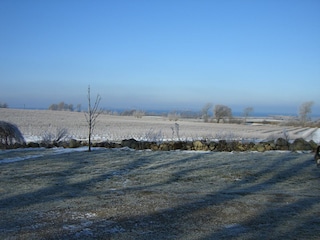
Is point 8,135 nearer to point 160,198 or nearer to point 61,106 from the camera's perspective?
point 160,198

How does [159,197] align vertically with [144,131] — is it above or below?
below

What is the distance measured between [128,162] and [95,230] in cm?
731

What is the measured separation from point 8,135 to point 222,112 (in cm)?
6127

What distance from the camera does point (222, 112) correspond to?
252 ft

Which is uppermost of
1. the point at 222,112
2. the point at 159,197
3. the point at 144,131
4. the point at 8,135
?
the point at 222,112

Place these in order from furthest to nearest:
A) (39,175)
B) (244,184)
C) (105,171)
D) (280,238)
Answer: (105,171)
(39,175)
(244,184)
(280,238)

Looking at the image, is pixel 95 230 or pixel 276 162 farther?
pixel 276 162

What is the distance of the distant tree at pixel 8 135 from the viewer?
19.1m

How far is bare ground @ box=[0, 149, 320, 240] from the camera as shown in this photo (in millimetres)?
5621

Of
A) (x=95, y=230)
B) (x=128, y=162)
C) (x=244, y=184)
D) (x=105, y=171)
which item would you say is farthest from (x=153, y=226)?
(x=128, y=162)

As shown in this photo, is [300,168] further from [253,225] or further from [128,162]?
[253,225]

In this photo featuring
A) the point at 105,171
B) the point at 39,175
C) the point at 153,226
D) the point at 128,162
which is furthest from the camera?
the point at 128,162

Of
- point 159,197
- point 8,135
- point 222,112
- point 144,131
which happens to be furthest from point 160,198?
point 222,112

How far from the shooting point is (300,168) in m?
11.9
